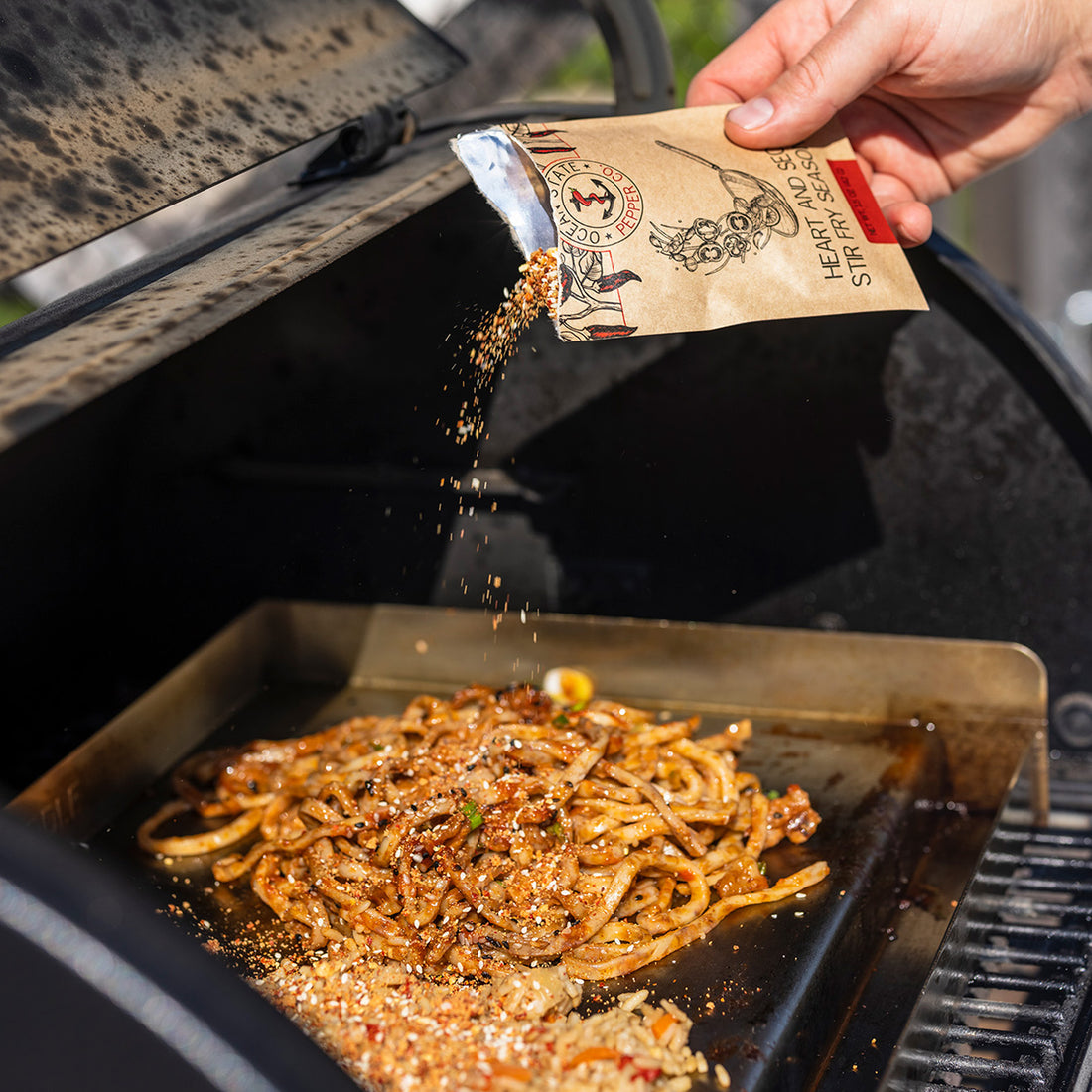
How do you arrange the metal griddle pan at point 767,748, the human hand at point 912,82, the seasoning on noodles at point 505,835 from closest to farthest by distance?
1. the metal griddle pan at point 767,748
2. the seasoning on noodles at point 505,835
3. the human hand at point 912,82

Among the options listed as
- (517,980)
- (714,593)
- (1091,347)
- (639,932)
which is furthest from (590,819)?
(1091,347)

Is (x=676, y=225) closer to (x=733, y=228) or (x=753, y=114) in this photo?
(x=733, y=228)

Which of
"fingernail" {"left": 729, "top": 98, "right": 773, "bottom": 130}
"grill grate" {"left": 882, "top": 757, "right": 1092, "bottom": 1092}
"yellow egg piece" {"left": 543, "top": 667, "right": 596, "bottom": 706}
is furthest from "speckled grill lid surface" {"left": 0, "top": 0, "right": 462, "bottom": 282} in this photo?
"grill grate" {"left": 882, "top": 757, "right": 1092, "bottom": 1092}

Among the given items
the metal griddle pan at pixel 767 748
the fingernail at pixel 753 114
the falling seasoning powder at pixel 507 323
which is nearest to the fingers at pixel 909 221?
the fingernail at pixel 753 114

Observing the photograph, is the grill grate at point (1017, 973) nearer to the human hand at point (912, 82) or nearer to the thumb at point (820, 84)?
the human hand at point (912, 82)

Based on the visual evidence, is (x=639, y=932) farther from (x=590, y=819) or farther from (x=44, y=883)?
(x=44, y=883)

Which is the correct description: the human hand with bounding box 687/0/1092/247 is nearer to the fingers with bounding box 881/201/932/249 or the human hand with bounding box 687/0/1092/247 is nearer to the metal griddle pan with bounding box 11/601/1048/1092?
the fingers with bounding box 881/201/932/249
